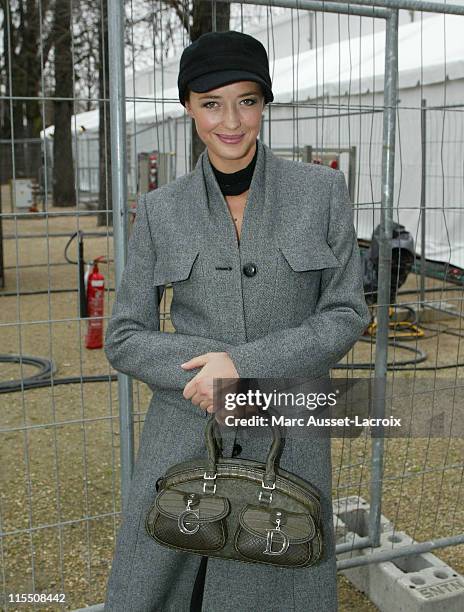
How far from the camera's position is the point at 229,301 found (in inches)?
71.0

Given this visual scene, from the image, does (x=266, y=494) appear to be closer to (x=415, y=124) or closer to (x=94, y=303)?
(x=94, y=303)

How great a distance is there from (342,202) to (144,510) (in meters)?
0.91

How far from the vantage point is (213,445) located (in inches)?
66.0

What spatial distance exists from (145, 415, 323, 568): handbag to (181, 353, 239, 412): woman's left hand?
5 centimetres

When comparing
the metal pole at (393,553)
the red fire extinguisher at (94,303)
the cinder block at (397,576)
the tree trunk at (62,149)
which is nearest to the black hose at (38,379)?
the red fire extinguisher at (94,303)

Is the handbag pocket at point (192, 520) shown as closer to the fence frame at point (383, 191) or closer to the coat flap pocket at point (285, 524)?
the coat flap pocket at point (285, 524)

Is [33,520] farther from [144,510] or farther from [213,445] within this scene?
[213,445]

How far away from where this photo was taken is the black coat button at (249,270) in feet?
5.91

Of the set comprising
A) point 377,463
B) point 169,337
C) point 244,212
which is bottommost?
point 377,463

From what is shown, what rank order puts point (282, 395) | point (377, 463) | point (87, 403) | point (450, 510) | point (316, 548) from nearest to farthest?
point (316, 548) → point (282, 395) → point (377, 463) → point (450, 510) → point (87, 403)

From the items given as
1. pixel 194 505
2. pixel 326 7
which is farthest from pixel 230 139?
pixel 326 7

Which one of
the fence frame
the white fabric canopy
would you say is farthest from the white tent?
the fence frame

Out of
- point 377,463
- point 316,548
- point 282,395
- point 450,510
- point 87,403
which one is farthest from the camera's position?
point 87,403

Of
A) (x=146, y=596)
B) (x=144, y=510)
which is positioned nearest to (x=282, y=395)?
(x=144, y=510)
